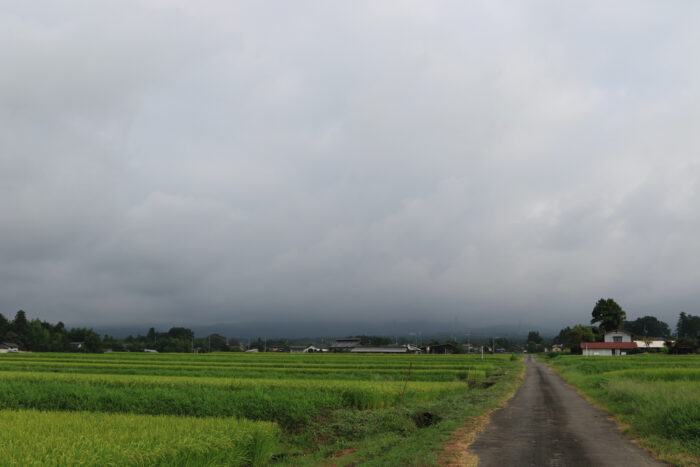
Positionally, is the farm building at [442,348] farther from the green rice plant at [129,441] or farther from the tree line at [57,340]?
the green rice plant at [129,441]

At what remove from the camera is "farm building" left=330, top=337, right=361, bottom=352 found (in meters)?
147

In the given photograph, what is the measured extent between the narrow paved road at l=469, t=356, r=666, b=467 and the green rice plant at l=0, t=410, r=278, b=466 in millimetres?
5778

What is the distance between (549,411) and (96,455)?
59.6 ft

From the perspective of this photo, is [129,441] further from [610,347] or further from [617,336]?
[617,336]

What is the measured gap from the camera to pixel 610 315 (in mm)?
118062

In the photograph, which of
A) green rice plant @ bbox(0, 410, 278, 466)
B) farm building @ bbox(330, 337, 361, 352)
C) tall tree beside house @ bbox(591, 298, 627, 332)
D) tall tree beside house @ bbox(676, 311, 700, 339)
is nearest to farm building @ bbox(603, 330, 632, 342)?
tall tree beside house @ bbox(591, 298, 627, 332)

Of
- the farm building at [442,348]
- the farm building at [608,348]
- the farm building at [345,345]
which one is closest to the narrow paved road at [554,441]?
the farm building at [608,348]

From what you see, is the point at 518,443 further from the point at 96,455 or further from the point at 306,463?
the point at 96,455

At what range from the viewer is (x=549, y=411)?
A: 2056 cm

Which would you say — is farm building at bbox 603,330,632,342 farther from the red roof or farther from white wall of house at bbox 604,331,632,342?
the red roof

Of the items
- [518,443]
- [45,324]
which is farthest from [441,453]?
[45,324]

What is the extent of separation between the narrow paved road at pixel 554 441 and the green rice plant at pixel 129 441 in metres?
5.78

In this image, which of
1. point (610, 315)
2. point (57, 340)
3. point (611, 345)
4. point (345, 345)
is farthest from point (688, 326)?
point (57, 340)

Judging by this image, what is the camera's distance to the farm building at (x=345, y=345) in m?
147
